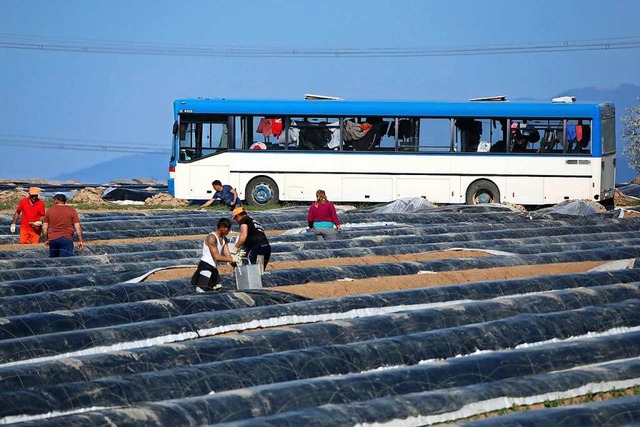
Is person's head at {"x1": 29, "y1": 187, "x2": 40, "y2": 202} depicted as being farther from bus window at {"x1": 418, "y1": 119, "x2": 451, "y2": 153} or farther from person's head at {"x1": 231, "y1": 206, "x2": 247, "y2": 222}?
bus window at {"x1": 418, "y1": 119, "x2": 451, "y2": 153}

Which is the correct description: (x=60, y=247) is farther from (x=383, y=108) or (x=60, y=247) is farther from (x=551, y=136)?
(x=551, y=136)

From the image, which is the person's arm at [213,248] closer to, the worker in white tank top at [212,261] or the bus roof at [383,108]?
the worker in white tank top at [212,261]

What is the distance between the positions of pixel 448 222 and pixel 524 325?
46.1 feet

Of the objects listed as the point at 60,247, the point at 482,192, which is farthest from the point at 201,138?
the point at 60,247

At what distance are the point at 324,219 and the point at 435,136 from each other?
1075 centimetres

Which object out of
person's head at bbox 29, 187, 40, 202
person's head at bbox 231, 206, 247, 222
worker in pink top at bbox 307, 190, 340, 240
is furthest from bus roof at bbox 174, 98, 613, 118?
person's head at bbox 231, 206, 247, 222

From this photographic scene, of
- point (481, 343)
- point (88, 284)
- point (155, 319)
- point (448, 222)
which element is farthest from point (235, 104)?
point (481, 343)

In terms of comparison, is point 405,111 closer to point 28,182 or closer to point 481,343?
point 481,343

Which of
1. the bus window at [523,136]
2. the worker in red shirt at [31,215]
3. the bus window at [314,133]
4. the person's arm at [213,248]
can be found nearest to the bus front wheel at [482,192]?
the bus window at [523,136]

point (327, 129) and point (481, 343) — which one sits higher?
point (327, 129)

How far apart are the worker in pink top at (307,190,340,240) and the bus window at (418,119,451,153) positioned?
1019cm

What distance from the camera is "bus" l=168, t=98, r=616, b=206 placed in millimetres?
31000

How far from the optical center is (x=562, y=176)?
3097 centimetres

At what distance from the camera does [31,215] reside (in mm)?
20844
